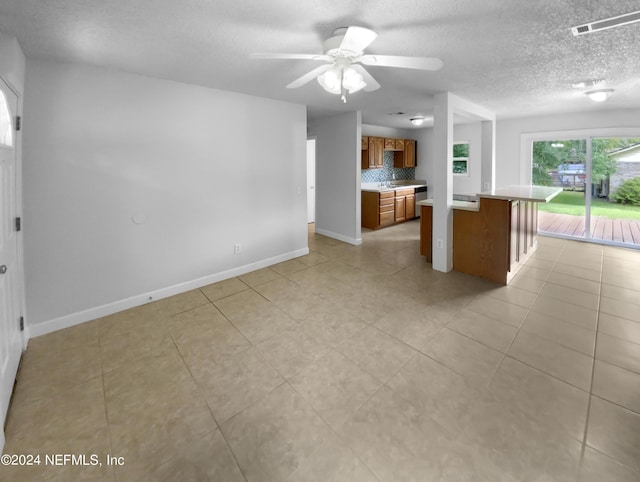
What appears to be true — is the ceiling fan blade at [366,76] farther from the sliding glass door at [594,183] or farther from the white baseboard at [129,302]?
the sliding glass door at [594,183]

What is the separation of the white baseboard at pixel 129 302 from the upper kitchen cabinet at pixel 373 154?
3.58 metres

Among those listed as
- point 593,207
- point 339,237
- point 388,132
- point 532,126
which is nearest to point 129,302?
point 339,237

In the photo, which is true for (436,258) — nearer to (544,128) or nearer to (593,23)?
(593,23)

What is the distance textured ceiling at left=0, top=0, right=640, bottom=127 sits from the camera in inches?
68.6

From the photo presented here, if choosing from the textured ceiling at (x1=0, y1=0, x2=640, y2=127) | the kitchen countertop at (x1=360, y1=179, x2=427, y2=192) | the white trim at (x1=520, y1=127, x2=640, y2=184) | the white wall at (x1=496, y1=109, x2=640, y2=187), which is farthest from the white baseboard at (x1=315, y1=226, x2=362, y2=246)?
the white trim at (x1=520, y1=127, x2=640, y2=184)

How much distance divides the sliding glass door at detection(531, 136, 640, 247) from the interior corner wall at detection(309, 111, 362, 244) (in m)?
3.63

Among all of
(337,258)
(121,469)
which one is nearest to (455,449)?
(121,469)

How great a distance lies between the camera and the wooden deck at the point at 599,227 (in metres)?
5.14

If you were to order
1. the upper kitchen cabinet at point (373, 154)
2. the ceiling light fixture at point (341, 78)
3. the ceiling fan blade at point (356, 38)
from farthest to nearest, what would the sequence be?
the upper kitchen cabinet at point (373, 154), the ceiling light fixture at point (341, 78), the ceiling fan blade at point (356, 38)

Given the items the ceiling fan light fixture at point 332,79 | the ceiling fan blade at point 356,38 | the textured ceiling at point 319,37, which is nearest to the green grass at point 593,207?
the textured ceiling at point 319,37

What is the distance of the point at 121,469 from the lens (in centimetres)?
143

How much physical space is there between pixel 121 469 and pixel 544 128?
24.0ft

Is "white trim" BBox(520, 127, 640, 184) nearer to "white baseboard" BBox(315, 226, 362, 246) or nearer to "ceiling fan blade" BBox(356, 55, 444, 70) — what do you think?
"white baseboard" BBox(315, 226, 362, 246)

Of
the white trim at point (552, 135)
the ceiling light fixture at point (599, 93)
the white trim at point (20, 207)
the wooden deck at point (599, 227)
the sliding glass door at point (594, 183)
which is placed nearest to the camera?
the white trim at point (20, 207)
